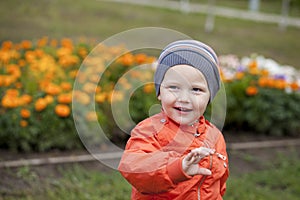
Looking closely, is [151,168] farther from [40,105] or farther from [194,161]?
[40,105]

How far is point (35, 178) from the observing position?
4.39 meters

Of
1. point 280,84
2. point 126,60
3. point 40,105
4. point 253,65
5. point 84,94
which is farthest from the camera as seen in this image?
point 253,65

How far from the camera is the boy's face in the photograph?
2195 millimetres

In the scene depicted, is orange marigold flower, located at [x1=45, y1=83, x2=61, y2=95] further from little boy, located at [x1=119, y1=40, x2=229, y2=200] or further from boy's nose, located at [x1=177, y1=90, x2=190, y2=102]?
boy's nose, located at [x1=177, y1=90, x2=190, y2=102]

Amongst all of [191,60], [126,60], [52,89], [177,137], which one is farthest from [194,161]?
[126,60]

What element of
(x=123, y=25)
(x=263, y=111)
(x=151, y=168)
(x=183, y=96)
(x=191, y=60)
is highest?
(x=191, y=60)

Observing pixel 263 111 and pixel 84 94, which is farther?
pixel 263 111

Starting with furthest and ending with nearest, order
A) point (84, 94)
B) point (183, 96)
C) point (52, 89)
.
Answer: point (84, 94)
point (52, 89)
point (183, 96)

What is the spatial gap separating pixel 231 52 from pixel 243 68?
4853 millimetres

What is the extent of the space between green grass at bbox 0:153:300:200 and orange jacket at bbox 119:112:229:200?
1.90m

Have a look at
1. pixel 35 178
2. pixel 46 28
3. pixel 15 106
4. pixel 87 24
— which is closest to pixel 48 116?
pixel 15 106

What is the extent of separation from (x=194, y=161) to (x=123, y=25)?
36.0ft

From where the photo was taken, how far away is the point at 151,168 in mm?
2117

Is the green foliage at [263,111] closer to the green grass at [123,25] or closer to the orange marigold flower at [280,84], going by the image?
the orange marigold flower at [280,84]
